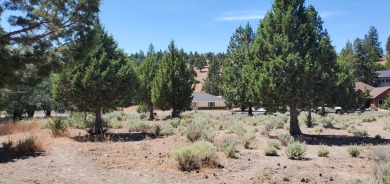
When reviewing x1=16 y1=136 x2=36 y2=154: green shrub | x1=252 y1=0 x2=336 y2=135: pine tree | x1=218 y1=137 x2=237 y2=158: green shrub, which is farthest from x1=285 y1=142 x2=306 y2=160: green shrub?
x1=16 y1=136 x2=36 y2=154: green shrub

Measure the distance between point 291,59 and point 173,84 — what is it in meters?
16.8

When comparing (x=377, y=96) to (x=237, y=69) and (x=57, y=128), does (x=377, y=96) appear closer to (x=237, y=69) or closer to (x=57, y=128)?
(x=237, y=69)

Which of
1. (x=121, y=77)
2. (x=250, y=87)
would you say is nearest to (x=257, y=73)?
(x=250, y=87)

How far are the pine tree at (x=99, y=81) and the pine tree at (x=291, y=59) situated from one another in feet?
23.5

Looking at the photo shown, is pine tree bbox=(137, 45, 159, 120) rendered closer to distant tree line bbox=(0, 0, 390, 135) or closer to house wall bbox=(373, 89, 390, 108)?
distant tree line bbox=(0, 0, 390, 135)

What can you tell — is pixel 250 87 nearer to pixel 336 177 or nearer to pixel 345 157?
pixel 345 157

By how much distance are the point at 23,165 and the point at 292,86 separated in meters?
12.8

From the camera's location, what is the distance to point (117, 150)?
12805 millimetres

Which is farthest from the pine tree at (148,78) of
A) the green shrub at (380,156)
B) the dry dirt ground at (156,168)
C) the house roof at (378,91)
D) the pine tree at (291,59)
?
the house roof at (378,91)

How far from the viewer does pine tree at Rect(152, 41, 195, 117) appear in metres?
32.7

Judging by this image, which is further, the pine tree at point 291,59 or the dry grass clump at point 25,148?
the pine tree at point 291,59

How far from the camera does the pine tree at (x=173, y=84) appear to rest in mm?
32688

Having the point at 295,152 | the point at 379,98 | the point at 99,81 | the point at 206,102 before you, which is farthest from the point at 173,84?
the point at 379,98

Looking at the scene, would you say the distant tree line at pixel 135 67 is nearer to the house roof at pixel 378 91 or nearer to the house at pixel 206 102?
the house at pixel 206 102
